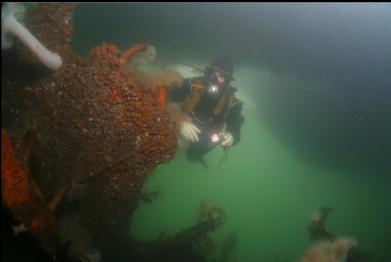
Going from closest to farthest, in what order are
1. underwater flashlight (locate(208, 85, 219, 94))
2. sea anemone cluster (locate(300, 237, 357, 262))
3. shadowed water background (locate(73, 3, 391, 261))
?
sea anemone cluster (locate(300, 237, 357, 262)), underwater flashlight (locate(208, 85, 219, 94)), shadowed water background (locate(73, 3, 391, 261))

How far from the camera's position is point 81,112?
3947mm

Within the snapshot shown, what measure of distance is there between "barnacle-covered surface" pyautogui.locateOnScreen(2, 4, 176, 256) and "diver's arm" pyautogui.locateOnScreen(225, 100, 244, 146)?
4.38m

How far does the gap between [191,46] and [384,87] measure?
10810mm

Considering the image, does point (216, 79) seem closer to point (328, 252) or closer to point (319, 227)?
point (328, 252)

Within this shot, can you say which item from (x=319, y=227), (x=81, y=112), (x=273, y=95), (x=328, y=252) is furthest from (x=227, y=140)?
(x=273, y=95)

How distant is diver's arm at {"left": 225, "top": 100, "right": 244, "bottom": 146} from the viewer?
27.1ft

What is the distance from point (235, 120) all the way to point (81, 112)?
5100 millimetres

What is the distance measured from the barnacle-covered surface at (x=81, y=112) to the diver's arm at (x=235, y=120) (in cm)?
438

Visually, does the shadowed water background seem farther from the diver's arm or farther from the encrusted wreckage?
the diver's arm

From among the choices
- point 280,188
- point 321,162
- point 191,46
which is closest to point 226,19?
point 191,46

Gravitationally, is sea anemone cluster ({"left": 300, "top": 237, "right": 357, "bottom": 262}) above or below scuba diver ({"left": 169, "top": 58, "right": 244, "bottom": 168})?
below

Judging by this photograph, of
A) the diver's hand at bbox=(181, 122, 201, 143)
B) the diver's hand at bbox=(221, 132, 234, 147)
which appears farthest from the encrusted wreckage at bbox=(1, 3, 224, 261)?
the diver's hand at bbox=(221, 132, 234, 147)

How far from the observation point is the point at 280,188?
31000mm

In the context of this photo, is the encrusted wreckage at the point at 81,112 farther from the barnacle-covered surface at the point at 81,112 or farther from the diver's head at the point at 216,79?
the diver's head at the point at 216,79
